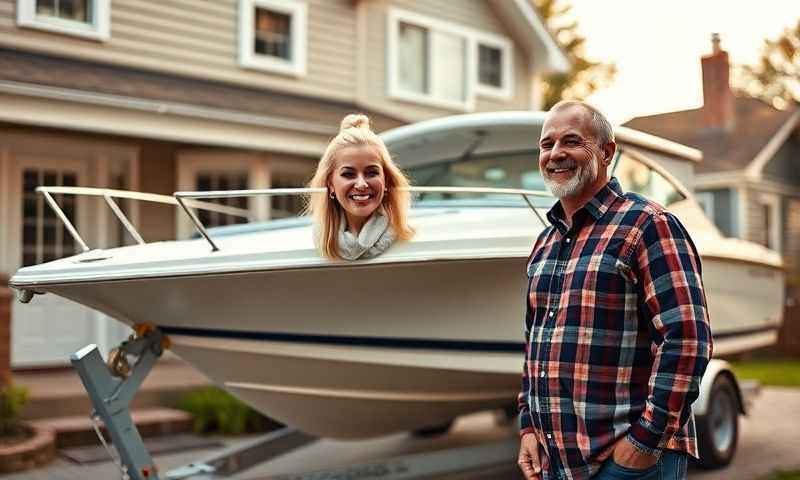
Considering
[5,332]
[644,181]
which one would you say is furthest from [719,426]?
[5,332]

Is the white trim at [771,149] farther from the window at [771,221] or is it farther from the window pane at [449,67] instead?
the window pane at [449,67]

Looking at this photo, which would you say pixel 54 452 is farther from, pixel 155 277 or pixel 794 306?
pixel 794 306

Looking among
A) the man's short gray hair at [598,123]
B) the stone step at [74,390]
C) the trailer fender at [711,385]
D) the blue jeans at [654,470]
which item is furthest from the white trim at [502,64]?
the blue jeans at [654,470]

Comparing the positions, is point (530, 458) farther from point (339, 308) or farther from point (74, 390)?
point (74, 390)

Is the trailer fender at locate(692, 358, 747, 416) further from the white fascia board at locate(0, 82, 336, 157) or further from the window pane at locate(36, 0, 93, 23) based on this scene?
the window pane at locate(36, 0, 93, 23)

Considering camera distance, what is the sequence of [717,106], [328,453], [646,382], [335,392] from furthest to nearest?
[717,106], [328,453], [335,392], [646,382]

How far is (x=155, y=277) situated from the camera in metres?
4.04

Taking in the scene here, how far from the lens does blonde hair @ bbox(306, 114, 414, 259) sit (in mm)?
3824

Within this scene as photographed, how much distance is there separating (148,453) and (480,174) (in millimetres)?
2996

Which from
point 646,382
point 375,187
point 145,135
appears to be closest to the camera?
point 646,382

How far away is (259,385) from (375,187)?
61.8 inches

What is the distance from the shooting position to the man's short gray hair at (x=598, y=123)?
262 cm

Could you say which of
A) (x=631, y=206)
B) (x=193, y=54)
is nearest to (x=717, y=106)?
(x=193, y=54)

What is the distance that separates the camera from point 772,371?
12.5 metres
